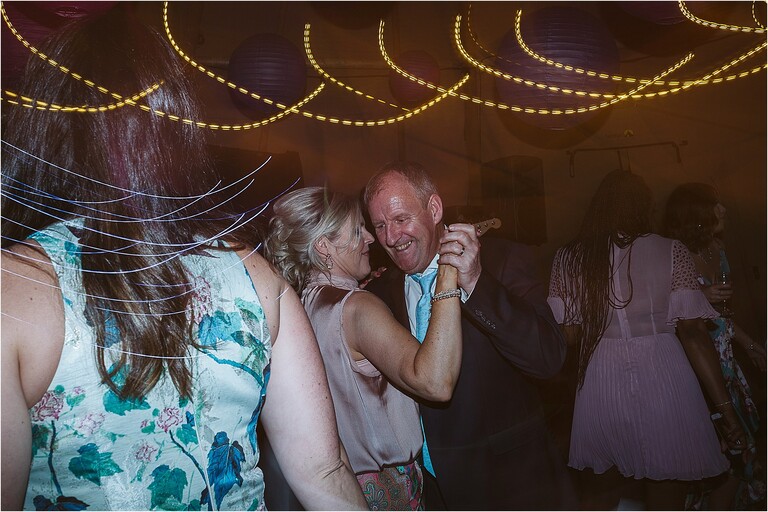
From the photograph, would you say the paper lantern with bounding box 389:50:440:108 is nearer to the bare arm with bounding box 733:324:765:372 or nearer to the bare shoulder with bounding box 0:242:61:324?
the bare arm with bounding box 733:324:765:372

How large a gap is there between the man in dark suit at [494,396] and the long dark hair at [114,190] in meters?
1.05

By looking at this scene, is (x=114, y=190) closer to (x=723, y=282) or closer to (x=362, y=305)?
(x=362, y=305)

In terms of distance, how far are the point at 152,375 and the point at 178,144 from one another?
439mm

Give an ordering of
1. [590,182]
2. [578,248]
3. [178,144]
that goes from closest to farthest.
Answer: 1. [178,144]
2. [578,248]
3. [590,182]

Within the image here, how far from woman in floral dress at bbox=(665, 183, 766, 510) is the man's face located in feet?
6.22

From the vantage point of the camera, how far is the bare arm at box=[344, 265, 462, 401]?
1594 millimetres

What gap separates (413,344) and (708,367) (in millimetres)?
1749

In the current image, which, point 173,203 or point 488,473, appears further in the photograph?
point 488,473

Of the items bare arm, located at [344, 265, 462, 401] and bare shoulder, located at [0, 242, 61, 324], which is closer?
bare shoulder, located at [0, 242, 61, 324]

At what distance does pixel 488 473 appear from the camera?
191 cm

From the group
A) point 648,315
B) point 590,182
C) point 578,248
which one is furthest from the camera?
point 590,182

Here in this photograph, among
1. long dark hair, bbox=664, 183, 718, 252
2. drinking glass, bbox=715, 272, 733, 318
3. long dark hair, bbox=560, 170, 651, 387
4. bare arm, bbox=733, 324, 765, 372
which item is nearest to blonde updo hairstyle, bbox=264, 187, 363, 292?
long dark hair, bbox=560, 170, 651, 387

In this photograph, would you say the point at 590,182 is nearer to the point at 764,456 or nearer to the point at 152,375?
the point at 764,456

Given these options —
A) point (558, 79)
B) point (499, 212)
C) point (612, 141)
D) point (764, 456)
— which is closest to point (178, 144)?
point (558, 79)
